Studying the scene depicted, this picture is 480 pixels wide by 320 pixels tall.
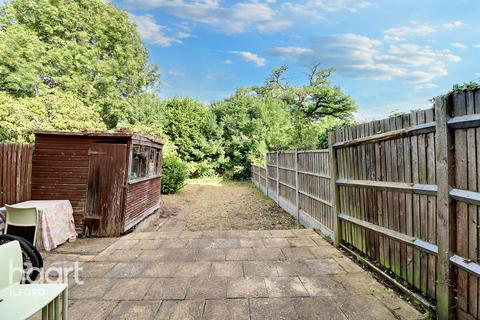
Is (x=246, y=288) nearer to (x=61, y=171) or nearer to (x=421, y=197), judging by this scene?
(x=421, y=197)

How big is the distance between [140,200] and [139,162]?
93cm

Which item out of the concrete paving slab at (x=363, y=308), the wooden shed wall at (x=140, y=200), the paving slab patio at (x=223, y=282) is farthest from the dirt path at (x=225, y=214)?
the concrete paving slab at (x=363, y=308)

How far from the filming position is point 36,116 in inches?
374

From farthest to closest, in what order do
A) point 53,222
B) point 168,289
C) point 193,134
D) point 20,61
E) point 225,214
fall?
point 193,134
point 20,61
point 225,214
point 53,222
point 168,289

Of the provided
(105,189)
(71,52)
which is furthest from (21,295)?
(71,52)

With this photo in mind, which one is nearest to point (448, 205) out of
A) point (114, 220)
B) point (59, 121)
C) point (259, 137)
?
point (114, 220)

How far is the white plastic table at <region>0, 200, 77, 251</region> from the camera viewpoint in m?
4.21

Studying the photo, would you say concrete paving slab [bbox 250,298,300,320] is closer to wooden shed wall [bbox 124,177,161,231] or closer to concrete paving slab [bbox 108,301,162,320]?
concrete paving slab [bbox 108,301,162,320]

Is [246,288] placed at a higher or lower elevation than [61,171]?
lower

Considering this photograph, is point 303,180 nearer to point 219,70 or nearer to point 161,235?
point 161,235

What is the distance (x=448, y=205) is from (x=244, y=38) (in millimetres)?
20386

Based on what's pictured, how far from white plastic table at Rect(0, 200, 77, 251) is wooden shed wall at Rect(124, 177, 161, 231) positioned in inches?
39.2

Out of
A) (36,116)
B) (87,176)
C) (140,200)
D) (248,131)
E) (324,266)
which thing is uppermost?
(248,131)

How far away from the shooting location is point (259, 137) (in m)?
18.4
